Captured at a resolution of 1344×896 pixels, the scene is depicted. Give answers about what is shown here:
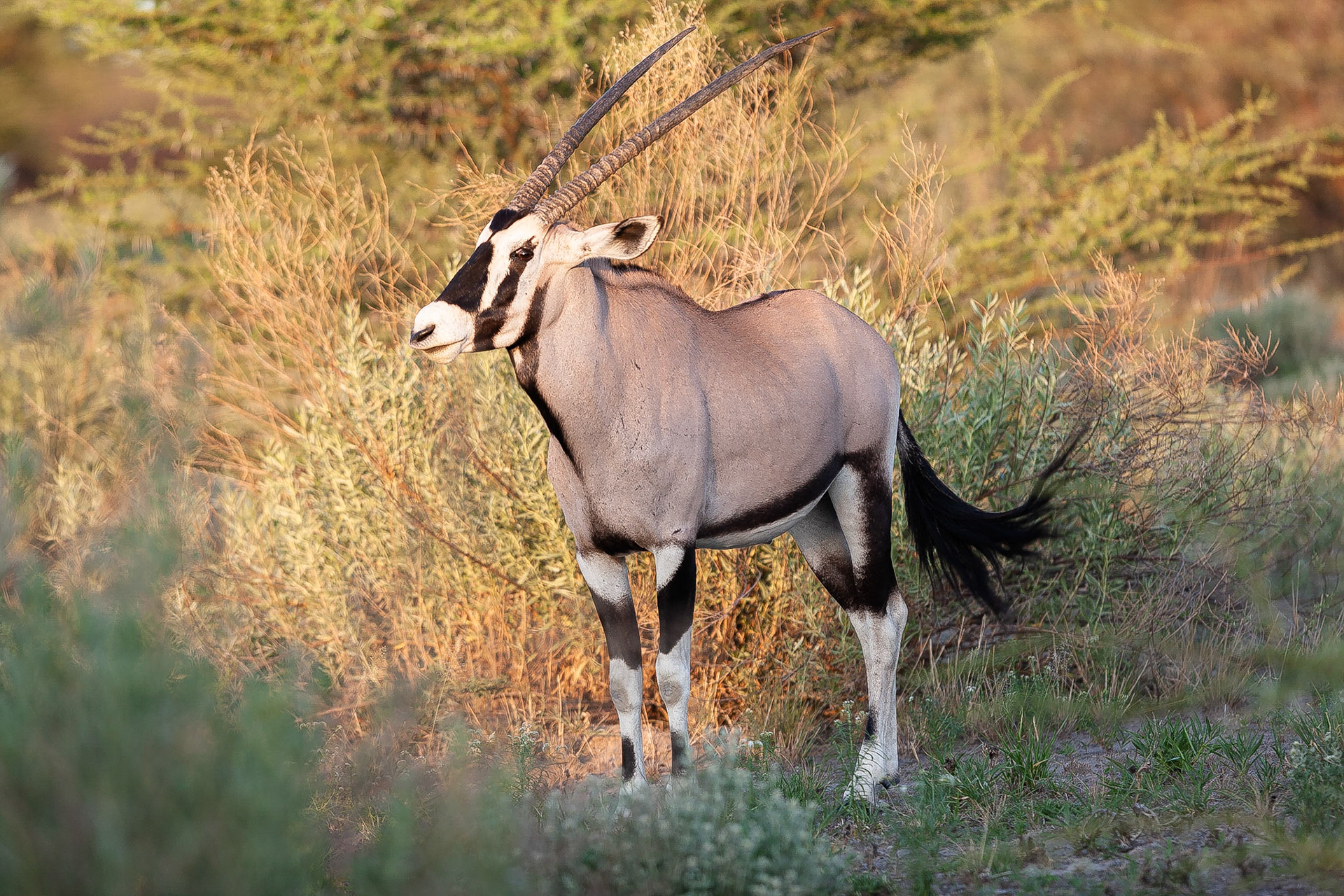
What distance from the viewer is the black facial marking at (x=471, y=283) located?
11.4ft

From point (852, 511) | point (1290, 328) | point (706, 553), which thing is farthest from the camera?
point (1290, 328)

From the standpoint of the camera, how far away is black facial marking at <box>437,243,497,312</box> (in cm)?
347

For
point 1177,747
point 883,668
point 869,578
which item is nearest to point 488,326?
point 869,578

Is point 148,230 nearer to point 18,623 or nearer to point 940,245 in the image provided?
point 940,245

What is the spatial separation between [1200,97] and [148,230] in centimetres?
1705

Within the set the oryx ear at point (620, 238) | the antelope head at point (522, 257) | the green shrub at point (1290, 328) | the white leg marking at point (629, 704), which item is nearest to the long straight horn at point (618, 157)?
the antelope head at point (522, 257)

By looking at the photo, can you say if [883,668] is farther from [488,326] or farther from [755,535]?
[488,326]

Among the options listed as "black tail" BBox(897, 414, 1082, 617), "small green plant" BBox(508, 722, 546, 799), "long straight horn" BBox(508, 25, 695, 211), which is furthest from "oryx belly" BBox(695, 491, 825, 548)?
"long straight horn" BBox(508, 25, 695, 211)

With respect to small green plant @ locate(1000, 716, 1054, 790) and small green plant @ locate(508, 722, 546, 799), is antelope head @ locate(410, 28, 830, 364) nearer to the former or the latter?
small green plant @ locate(508, 722, 546, 799)

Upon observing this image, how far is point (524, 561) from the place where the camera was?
17.3ft

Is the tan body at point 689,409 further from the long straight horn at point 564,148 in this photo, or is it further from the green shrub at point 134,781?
the green shrub at point 134,781

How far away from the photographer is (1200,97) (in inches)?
808

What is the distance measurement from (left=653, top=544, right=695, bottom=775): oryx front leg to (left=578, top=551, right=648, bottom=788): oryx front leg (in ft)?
0.32

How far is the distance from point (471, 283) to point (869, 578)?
1735 mm
